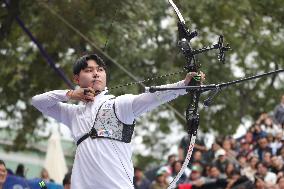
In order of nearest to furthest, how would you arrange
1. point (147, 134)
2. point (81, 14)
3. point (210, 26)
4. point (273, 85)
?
point (81, 14)
point (210, 26)
point (273, 85)
point (147, 134)

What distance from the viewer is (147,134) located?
88.0 ft

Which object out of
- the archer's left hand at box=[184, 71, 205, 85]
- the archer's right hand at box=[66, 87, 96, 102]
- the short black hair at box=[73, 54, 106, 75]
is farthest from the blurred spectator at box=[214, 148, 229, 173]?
the archer's left hand at box=[184, 71, 205, 85]

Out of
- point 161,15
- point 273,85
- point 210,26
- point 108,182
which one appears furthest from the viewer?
point 273,85

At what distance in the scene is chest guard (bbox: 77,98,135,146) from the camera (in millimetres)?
5883

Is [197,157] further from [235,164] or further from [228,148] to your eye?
[228,148]

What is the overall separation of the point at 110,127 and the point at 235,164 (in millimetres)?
9018

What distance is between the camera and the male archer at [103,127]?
577 cm

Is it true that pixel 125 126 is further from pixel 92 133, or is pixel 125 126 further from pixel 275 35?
pixel 275 35

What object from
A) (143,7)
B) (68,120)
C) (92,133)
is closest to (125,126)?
(92,133)

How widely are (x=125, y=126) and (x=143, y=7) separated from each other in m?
8.55

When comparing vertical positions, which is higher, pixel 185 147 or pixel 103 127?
pixel 185 147

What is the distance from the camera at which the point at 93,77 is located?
6133mm

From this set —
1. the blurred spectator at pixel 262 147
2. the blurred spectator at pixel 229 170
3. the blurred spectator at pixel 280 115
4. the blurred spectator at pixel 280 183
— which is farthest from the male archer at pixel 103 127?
the blurred spectator at pixel 280 115

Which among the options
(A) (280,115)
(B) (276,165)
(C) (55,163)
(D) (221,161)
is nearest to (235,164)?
(D) (221,161)
